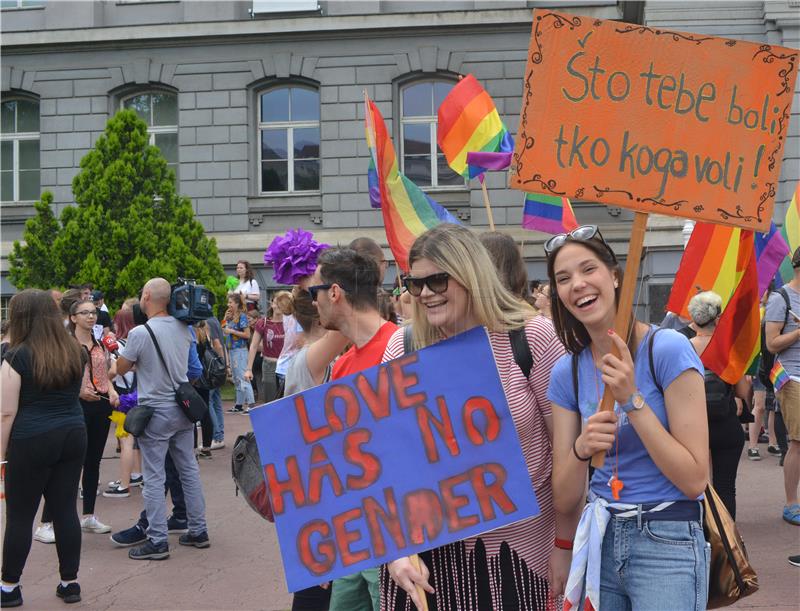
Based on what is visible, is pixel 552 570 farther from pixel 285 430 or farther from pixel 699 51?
pixel 699 51

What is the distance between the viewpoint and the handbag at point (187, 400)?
7148mm

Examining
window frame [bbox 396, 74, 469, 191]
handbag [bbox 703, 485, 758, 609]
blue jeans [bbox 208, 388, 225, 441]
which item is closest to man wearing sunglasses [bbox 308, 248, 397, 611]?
handbag [bbox 703, 485, 758, 609]

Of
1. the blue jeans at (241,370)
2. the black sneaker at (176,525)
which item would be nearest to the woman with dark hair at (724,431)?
the black sneaker at (176,525)

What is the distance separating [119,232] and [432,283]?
1499 centimetres

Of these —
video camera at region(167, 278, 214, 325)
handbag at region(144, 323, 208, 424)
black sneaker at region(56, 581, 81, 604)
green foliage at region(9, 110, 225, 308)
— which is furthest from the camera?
green foliage at region(9, 110, 225, 308)

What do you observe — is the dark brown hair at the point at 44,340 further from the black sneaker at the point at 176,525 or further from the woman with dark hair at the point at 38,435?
the black sneaker at the point at 176,525

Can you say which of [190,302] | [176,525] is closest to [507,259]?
[190,302]

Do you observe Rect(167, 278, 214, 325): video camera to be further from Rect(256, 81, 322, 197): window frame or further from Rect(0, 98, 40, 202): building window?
Rect(0, 98, 40, 202): building window

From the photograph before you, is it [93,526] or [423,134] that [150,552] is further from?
[423,134]

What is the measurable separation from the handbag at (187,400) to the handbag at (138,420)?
0.70 feet

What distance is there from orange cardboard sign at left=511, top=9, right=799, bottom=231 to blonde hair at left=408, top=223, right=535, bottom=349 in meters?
0.28

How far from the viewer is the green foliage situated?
56.6 feet

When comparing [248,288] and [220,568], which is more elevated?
[248,288]

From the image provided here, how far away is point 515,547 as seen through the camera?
3.01 m
